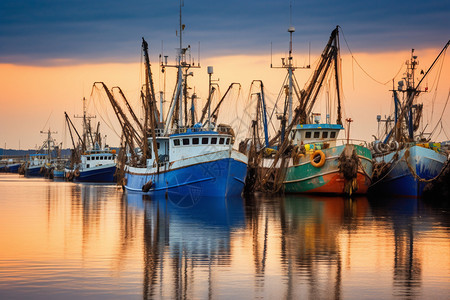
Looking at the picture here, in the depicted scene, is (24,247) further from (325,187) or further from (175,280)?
(325,187)

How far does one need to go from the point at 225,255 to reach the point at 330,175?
32184 mm

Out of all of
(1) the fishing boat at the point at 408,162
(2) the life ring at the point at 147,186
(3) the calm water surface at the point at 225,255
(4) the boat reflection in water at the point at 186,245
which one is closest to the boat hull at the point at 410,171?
(1) the fishing boat at the point at 408,162

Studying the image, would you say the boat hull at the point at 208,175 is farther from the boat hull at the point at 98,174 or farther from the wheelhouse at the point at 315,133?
the boat hull at the point at 98,174

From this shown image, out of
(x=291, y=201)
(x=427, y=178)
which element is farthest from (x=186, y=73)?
(x=427, y=178)

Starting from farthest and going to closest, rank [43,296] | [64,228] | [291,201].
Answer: [291,201] → [64,228] → [43,296]

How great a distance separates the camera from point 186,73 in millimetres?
55688

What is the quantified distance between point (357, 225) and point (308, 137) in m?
27.1

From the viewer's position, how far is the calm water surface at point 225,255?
15242 mm

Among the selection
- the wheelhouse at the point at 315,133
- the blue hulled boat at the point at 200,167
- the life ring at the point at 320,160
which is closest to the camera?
the blue hulled boat at the point at 200,167

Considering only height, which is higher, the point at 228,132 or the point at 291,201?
the point at 228,132

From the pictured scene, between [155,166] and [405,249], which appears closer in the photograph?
[405,249]

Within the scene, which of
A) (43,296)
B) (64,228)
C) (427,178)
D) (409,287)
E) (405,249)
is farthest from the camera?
(427,178)

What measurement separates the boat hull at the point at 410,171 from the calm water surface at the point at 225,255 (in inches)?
548

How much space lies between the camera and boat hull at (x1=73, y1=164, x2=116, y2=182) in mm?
105562
